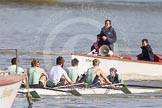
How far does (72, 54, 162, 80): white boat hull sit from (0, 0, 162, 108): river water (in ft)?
11.1

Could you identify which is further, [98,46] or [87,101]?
[98,46]

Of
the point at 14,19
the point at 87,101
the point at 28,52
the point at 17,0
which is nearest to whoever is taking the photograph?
the point at 87,101

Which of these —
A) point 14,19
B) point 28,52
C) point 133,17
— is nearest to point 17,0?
point 133,17

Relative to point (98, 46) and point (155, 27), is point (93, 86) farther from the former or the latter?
point (155, 27)

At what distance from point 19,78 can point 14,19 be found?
41.2 metres

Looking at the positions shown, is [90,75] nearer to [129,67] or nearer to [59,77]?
[59,77]

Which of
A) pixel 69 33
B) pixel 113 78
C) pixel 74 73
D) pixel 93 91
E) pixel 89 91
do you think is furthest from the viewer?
pixel 69 33

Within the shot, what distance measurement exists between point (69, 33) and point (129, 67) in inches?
788

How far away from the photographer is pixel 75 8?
7875cm

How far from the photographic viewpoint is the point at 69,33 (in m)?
49.4

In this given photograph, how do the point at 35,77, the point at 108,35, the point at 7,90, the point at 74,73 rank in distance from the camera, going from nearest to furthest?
the point at 7,90, the point at 35,77, the point at 74,73, the point at 108,35

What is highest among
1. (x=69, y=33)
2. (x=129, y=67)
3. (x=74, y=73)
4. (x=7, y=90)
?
(x=69, y=33)

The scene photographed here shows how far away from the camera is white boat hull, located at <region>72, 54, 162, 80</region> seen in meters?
28.9

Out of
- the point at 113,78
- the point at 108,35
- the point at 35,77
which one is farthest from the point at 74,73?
the point at 108,35
